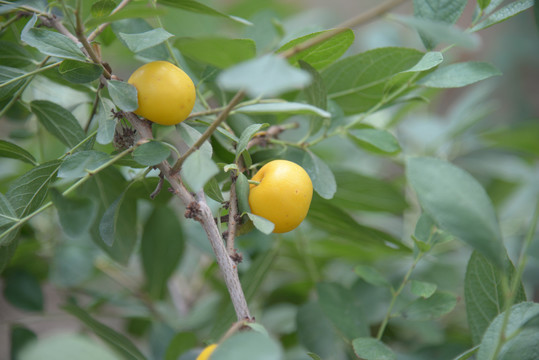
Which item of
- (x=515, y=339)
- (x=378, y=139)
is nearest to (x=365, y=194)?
(x=378, y=139)

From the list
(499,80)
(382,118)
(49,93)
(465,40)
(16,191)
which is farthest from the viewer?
(499,80)

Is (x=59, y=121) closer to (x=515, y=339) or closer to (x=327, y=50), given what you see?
(x=327, y=50)

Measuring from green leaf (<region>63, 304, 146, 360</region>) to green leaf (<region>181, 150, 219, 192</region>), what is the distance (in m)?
0.14

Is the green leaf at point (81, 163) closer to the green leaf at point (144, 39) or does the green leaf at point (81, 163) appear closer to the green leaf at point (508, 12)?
the green leaf at point (144, 39)

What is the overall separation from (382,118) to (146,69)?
0.54 metres

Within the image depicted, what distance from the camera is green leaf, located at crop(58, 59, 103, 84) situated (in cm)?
27

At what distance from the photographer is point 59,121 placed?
328 mm

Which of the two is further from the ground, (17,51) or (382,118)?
(17,51)

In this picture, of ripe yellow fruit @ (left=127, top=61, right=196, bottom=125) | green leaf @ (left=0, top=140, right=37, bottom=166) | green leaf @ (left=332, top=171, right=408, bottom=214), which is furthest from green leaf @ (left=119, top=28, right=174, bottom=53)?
green leaf @ (left=332, top=171, right=408, bottom=214)

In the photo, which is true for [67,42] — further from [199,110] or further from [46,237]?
[46,237]

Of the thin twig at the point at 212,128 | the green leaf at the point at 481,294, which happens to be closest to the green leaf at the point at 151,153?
the thin twig at the point at 212,128

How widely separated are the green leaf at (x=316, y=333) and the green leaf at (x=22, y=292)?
305 millimetres

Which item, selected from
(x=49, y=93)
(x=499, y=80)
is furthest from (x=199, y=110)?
(x=499, y=80)

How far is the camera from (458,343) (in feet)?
1.42
